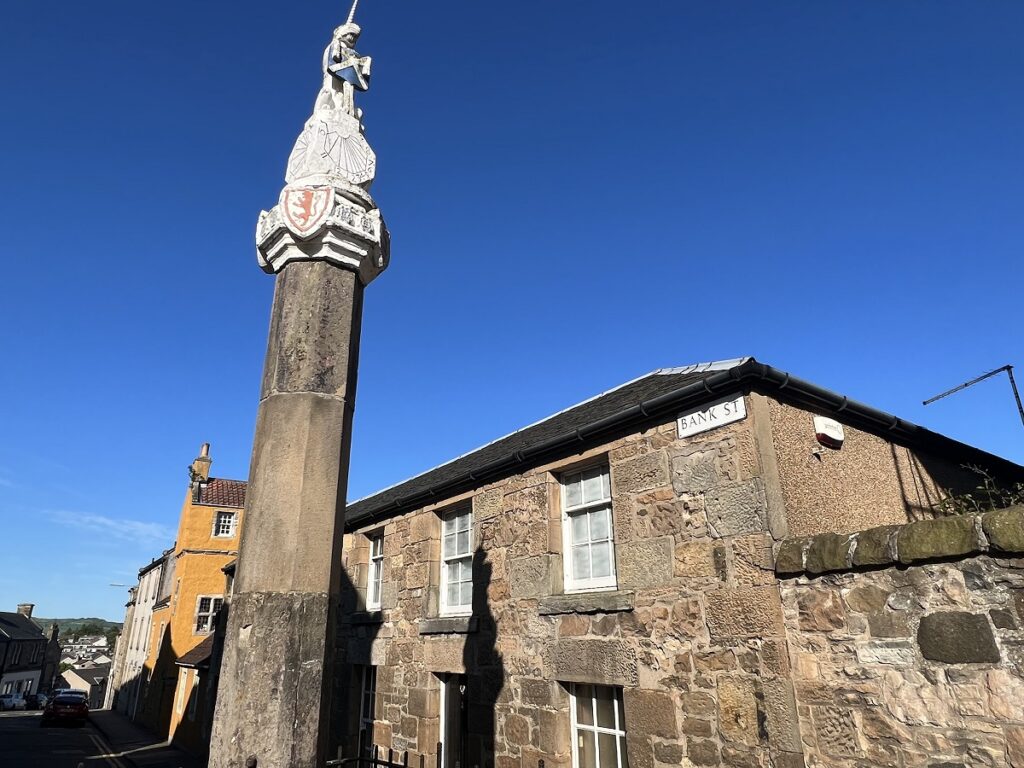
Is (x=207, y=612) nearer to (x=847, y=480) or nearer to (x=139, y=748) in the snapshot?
(x=139, y=748)

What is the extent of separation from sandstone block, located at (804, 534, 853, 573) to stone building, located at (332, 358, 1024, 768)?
16 mm

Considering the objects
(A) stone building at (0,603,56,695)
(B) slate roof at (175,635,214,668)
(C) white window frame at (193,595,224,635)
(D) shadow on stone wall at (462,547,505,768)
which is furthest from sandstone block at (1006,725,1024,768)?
(A) stone building at (0,603,56,695)

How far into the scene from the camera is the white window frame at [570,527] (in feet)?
22.9

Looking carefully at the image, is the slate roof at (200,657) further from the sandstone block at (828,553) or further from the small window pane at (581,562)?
the sandstone block at (828,553)

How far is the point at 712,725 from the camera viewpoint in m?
5.29

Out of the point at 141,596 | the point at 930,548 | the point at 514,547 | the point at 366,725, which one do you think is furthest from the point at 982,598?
the point at 141,596

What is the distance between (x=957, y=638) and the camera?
4.12 m

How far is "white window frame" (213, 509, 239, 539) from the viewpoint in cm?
2711

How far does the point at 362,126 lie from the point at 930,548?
4892 mm

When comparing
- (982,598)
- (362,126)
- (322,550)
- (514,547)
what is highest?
(362,126)

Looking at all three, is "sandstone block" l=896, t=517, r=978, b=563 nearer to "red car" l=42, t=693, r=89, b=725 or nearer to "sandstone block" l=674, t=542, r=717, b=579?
"sandstone block" l=674, t=542, r=717, b=579

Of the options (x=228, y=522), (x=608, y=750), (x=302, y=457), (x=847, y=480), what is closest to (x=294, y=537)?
(x=302, y=457)

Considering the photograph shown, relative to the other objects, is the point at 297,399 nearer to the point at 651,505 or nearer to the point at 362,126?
the point at 362,126

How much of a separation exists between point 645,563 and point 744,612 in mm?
1172
